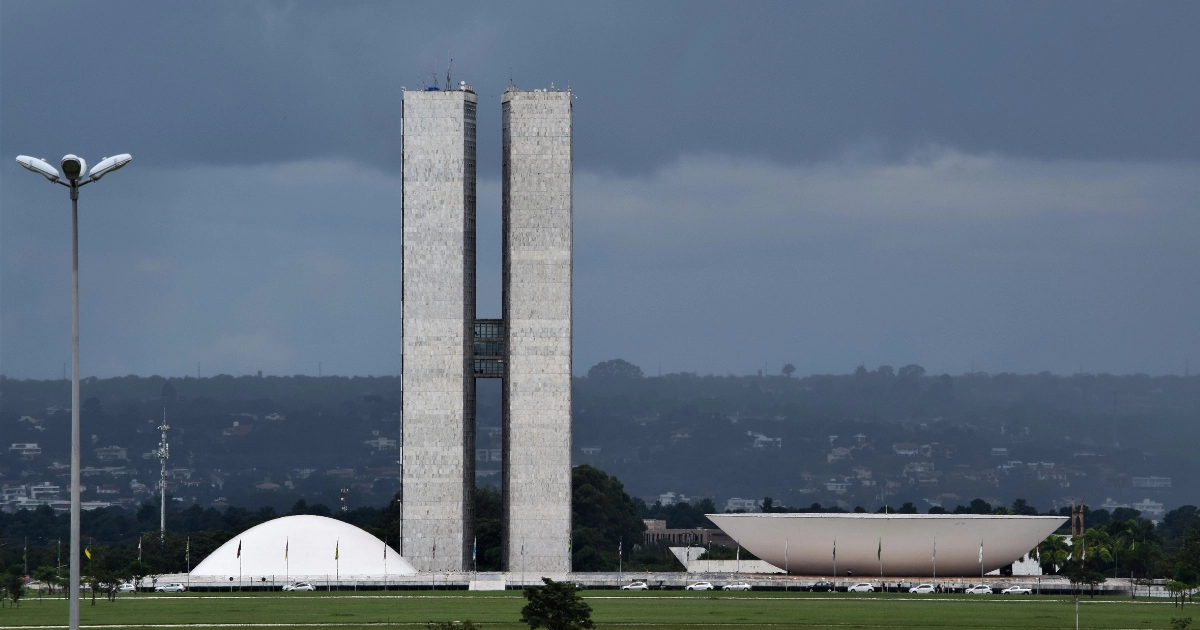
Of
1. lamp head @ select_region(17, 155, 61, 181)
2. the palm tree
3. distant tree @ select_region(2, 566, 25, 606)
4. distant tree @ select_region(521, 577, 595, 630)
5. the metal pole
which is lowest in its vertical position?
the palm tree

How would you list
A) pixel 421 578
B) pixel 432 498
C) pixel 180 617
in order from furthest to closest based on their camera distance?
1. pixel 432 498
2. pixel 421 578
3. pixel 180 617

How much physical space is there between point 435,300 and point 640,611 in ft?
122

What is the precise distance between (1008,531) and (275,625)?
4919cm

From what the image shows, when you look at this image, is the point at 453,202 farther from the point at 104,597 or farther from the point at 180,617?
the point at 180,617

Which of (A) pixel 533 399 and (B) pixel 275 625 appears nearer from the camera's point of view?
(B) pixel 275 625

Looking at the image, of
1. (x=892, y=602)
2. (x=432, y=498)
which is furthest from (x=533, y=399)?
(x=892, y=602)

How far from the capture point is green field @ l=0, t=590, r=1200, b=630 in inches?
2115

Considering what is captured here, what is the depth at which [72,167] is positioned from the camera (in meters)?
26.7

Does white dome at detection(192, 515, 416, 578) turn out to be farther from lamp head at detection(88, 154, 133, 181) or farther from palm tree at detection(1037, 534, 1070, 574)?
lamp head at detection(88, 154, 133, 181)

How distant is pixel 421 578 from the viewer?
84.6m

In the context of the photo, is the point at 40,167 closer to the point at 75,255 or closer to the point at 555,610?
the point at 75,255

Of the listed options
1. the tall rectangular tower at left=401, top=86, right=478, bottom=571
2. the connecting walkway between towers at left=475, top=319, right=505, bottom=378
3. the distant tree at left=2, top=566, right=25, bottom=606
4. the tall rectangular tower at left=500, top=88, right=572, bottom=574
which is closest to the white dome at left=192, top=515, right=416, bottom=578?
the tall rectangular tower at left=401, top=86, right=478, bottom=571

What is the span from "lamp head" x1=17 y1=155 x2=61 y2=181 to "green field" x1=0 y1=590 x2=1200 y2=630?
26186 mm

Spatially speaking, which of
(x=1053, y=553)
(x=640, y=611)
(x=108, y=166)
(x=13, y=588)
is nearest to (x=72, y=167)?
(x=108, y=166)
